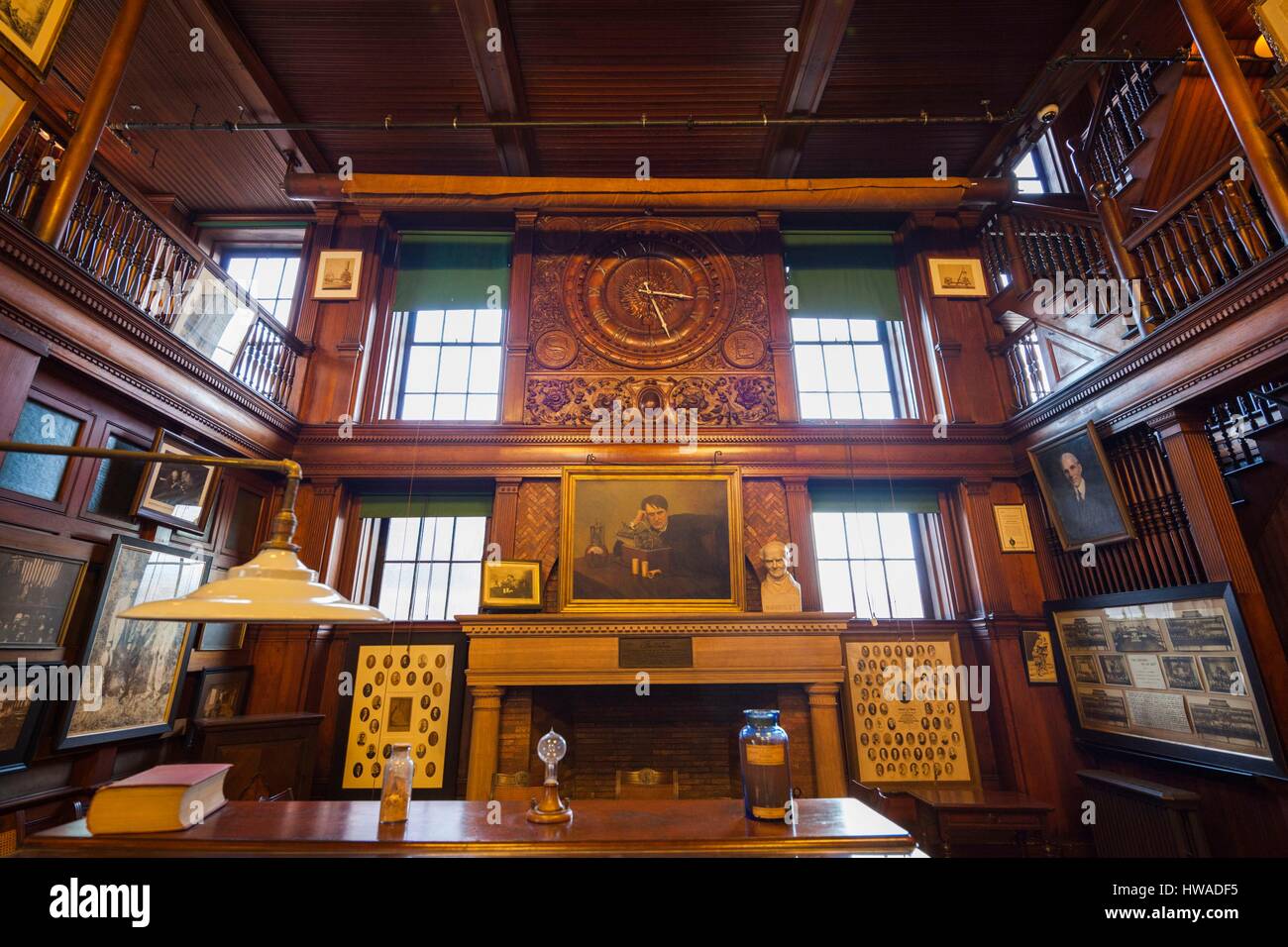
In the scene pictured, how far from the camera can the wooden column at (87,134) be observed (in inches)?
119

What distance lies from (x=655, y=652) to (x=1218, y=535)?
147 inches

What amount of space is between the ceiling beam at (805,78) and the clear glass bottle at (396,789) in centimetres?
612

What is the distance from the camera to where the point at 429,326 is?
6172mm

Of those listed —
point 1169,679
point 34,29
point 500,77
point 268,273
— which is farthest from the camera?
point 268,273

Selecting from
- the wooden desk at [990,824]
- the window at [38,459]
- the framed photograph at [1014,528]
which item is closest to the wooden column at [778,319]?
the framed photograph at [1014,528]

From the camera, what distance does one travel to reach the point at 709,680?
4277mm

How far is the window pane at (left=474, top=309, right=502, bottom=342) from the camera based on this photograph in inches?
238

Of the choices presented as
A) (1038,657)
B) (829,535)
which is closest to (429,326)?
(829,535)

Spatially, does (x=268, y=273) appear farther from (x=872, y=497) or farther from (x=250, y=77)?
(x=872, y=497)

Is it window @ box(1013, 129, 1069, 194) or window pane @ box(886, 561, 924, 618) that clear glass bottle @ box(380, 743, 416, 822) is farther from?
window @ box(1013, 129, 1069, 194)

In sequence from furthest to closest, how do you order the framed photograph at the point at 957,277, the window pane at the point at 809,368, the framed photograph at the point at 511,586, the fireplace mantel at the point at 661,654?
the window pane at the point at 809,368, the framed photograph at the point at 957,277, the framed photograph at the point at 511,586, the fireplace mantel at the point at 661,654

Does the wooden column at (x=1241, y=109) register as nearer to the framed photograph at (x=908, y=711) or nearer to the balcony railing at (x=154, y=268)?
the framed photograph at (x=908, y=711)

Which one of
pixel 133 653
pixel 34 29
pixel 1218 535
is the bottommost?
pixel 133 653
